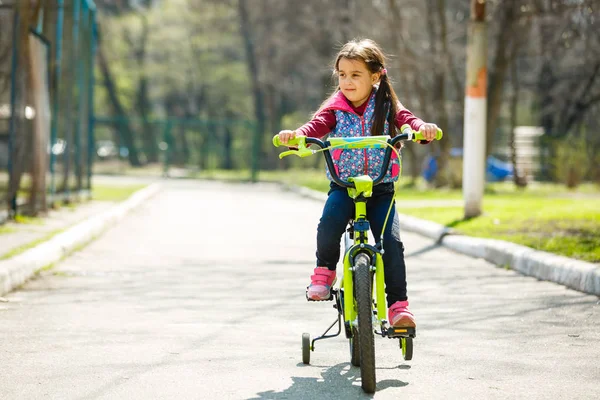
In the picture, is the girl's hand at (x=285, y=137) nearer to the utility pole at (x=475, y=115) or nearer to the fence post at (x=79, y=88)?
the utility pole at (x=475, y=115)

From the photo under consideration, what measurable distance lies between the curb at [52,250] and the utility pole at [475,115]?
5.08 meters

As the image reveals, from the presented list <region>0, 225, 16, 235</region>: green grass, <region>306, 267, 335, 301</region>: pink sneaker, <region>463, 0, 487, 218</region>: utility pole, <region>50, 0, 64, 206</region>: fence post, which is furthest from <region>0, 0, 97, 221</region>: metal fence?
<region>306, 267, 335, 301</region>: pink sneaker

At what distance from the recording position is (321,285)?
5.48 meters

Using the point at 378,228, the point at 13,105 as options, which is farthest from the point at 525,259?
the point at 13,105

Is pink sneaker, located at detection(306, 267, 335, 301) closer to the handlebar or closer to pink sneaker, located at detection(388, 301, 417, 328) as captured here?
pink sneaker, located at detection(388, 301, 417, 328)

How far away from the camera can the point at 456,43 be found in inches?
1313

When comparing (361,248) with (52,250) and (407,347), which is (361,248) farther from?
(52,250)

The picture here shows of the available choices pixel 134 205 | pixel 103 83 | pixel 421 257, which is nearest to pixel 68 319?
pixel 421 257

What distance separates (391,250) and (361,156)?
494 mm

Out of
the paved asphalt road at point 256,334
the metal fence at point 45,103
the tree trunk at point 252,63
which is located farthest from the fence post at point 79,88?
the tree trunk at point 252,63

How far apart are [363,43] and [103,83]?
46760 millimetres

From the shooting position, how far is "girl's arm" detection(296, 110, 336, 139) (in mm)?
5430

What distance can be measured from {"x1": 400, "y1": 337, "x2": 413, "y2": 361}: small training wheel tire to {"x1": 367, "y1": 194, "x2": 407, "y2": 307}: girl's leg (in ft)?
0.92

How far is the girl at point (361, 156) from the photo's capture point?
5.36 meters
